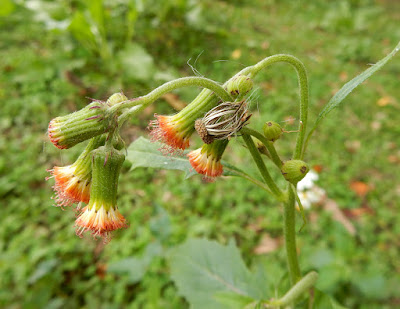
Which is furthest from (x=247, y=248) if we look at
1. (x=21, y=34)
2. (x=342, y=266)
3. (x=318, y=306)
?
(x=21, y=34)

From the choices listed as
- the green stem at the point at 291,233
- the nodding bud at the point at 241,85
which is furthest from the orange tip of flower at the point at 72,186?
the green stem at the point at 291,233

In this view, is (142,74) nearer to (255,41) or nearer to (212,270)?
(255,41)

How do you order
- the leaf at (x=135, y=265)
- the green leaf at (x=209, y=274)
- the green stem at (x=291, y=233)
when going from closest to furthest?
the green stem at (x=291, y=233) < the green leaf at (x=209, y=274) < the leaf at (x=135, y=265)

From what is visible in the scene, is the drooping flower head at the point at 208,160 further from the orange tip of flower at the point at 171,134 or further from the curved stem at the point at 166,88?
the curved stem at the point at 166,88

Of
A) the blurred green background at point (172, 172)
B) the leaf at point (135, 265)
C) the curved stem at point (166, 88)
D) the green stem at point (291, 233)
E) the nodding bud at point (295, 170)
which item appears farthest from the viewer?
the blurred green background at point (172, 172)

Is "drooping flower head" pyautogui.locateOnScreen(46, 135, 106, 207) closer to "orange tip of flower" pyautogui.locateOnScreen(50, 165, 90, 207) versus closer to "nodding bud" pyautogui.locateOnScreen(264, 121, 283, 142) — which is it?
"orange tip of flower" pyautogui.locateOnScreen(50, 165, 90, 207)
